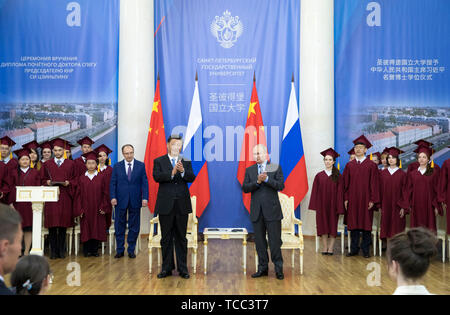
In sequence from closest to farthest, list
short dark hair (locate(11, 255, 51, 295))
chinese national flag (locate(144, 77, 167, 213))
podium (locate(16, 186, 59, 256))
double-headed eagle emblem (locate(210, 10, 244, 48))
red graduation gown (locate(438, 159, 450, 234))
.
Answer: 1. short dark hair (locate(11, 255, 51, 295))
2. podium (locate(16, 186, 59, 256))
3. red graduation gown (locate(438, 159, 450, 234))
4. chinese national flag (locate(144, 77, 167, 213))
5. double-headed eagle emblem (locate(210, 10, 244, 48))

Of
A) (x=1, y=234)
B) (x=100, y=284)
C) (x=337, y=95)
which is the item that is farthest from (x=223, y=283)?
(x=337, y=95)

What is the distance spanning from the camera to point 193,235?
5.62 meters

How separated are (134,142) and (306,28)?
3652mm

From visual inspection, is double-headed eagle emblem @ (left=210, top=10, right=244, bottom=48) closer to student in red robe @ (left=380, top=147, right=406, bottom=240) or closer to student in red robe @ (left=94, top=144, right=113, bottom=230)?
student in red robe @ (left=94, top=144, right=113, bottom=230)

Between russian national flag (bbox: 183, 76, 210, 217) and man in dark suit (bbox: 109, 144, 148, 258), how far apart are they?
161 cm

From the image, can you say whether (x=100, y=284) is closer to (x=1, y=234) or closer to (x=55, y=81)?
(x=1, y=234)

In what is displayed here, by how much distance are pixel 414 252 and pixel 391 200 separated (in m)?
5.26

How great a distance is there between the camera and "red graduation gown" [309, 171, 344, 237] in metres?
6.77

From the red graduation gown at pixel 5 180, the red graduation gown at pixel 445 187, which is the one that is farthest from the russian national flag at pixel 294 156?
the red graduation gown at pixel 5 180

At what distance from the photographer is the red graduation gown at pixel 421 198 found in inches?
255

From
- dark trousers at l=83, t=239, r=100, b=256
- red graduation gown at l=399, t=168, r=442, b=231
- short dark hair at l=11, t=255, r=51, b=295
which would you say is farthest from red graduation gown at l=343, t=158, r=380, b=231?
short dark hair at l=11, t=255, r=51, b=295

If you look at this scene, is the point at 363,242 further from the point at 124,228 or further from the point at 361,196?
the point at 124,228

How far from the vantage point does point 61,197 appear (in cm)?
655

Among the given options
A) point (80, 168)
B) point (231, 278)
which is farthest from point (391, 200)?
point (80, 168)
